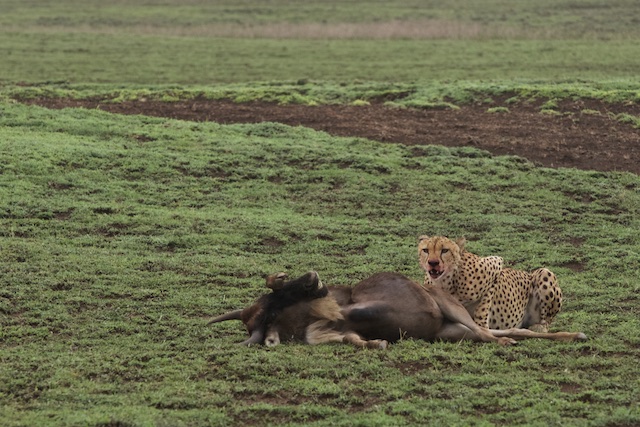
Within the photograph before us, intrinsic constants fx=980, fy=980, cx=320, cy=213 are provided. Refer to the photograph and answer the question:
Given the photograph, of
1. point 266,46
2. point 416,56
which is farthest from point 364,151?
point 266,46

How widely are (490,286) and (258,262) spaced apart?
3961mm

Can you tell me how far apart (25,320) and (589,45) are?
30.9 meters

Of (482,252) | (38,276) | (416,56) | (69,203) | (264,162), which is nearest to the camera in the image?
(38,276)

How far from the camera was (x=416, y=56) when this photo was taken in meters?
35.0

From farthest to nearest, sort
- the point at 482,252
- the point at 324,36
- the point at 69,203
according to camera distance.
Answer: the point at 324,36 → the point at 69,203 → the point at 482,252

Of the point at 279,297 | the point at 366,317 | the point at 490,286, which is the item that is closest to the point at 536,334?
the point at 490,286

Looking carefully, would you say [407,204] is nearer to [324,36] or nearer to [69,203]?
[69,203]

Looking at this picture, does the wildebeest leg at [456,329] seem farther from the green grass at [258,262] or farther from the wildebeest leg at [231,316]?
the wildebeest leg at [231,316]

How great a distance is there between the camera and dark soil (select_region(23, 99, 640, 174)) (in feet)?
59.8

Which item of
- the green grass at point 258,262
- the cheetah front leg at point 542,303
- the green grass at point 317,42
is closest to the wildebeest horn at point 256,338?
the green grass at point 258,262

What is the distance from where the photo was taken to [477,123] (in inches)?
811

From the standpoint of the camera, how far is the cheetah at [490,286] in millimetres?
9062

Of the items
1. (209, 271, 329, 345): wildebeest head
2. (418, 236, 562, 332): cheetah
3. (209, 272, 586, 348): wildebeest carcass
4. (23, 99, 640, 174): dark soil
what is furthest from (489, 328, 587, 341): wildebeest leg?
(23, 99, 640, 174): dark soil

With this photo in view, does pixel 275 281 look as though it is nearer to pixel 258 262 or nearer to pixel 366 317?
pixel 366 317
